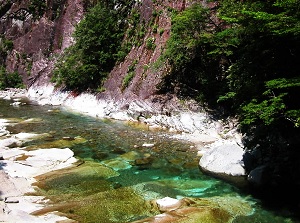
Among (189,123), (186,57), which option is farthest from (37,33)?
(189,123)

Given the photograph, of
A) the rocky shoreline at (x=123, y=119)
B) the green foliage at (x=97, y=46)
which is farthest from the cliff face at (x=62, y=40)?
the green foliage at (x=97, y=46)

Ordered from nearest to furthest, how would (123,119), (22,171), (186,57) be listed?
(22,171), (186,57), (123,119)

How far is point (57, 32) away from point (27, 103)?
1847 centimetres

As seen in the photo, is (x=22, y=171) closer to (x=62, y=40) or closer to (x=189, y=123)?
(x=189, y=123)

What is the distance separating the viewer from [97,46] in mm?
35906

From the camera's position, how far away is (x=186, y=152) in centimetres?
1817

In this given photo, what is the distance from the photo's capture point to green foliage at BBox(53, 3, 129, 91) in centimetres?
3547

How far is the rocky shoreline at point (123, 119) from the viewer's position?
11.2 meters

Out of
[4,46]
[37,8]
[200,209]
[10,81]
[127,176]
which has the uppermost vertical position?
[37,8]

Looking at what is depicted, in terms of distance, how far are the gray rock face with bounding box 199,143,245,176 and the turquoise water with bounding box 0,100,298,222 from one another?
590mm

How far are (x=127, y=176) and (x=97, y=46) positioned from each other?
24.0 m

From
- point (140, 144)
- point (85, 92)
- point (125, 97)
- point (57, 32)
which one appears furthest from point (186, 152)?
point (57, 32)

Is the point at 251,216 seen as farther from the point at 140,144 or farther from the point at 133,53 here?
the point at 133,53

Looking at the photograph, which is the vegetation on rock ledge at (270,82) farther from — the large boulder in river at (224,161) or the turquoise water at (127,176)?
the turquoise water at (127,176)
